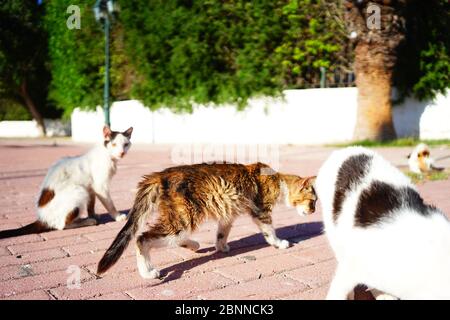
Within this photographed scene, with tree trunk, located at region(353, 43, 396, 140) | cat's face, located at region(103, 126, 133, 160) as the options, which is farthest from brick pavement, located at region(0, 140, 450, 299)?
tree trunk, located at region(353, 43, 396, 140)

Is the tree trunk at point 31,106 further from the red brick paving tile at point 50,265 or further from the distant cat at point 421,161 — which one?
the red brick paving tile at point 50,265

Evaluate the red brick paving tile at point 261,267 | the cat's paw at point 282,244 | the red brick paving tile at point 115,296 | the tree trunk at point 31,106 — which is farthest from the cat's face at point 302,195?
the tree trunk at point 31,106

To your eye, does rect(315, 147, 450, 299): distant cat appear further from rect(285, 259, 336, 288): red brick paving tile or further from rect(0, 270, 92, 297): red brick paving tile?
rect(0, 270, 92, 297): red brick paving tile

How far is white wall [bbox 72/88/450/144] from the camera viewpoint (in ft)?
45.0

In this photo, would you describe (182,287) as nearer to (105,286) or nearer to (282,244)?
(105,286)

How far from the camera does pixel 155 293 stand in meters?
2.48

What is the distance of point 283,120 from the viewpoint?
49.8 ft

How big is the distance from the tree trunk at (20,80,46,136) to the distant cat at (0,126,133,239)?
85.6 feet

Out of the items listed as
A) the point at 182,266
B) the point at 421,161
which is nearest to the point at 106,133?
the point at 182,266

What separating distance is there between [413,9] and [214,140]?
8593 millimetres

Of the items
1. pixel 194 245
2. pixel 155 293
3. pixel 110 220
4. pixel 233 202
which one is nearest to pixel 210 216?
pixel 233 202

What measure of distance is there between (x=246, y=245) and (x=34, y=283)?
177 centimetres

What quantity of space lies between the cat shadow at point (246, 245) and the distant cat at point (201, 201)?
11 centimetres
